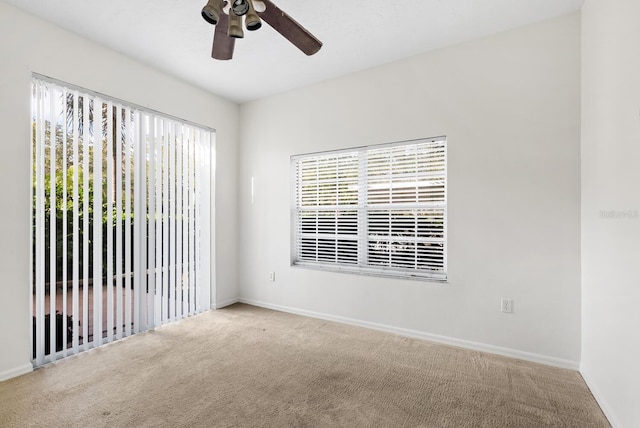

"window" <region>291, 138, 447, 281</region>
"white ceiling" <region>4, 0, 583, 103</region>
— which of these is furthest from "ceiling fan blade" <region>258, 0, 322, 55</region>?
"window" <region>291, 138, 447, 281</region>

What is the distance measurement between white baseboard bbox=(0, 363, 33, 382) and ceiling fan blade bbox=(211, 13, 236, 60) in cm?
272

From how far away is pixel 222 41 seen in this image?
6.84ft

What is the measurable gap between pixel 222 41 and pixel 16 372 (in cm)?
282

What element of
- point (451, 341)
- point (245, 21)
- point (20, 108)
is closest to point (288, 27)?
point (245, 21)

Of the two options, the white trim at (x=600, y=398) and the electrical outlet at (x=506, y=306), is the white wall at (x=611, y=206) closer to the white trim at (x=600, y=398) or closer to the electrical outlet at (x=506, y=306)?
the white trim at (x=600, y=398)

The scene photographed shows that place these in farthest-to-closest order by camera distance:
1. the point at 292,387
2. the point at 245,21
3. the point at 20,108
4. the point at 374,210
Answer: the point at 374,210
the point at 20,108
the point at 292,387
the point at 245,21

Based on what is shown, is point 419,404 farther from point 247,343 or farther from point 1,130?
point 1,130

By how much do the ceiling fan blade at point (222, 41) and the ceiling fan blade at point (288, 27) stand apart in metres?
0.23

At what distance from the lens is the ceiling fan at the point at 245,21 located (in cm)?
171

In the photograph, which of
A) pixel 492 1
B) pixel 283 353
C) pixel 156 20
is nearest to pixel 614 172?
pixel 492 1

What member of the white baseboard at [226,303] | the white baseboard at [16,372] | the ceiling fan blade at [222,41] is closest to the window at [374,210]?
the white baseboard at [226,303]

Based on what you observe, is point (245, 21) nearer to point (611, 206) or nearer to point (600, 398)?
point (611, 206)

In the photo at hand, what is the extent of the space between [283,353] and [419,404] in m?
1.22

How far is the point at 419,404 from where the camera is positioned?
2043 mm
